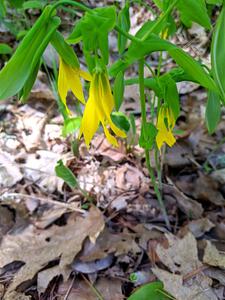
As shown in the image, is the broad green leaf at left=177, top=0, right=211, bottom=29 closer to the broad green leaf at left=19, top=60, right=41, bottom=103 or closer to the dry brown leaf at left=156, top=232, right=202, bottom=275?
the broad green leaf at left=19, top=60, right=41, bottom=103

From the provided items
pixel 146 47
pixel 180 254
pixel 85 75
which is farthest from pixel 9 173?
pixel 146 47

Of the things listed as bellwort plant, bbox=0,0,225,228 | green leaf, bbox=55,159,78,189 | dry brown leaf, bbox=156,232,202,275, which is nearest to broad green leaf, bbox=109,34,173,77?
bellwort plant, bbox=0,0,225,228

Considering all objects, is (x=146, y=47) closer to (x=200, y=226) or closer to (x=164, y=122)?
(x=164, y=122)

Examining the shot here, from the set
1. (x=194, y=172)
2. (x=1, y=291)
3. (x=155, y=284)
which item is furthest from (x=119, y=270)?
(x=194, y=172)

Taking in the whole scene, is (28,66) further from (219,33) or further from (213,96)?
(213,96)

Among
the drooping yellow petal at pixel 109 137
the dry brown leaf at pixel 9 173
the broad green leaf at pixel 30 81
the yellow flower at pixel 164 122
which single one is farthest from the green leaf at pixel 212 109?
the dry brown leaf at pixel 9 173
